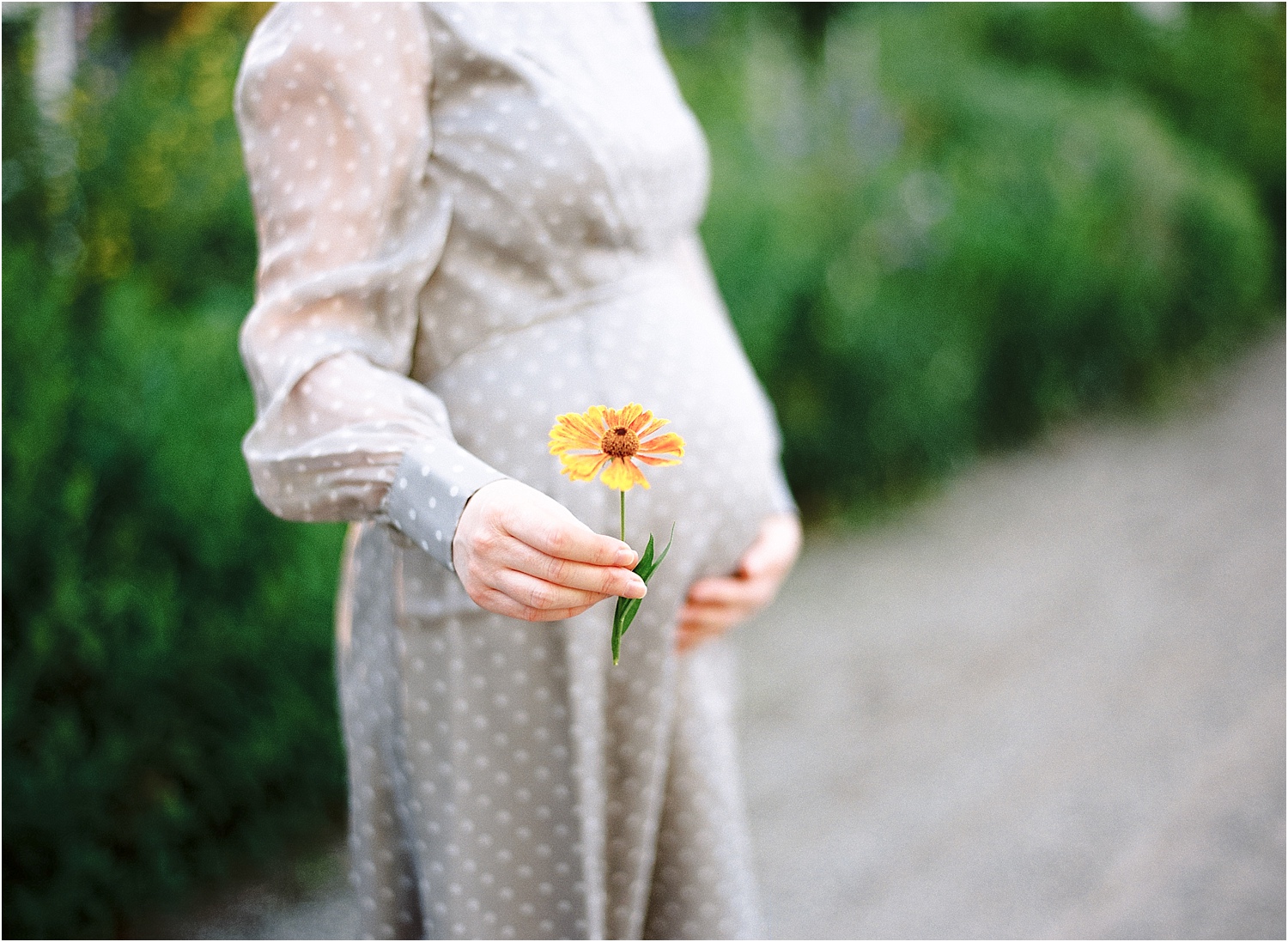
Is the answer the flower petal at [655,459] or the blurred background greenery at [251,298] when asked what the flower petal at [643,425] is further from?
the blurred background greenery at [251,298]

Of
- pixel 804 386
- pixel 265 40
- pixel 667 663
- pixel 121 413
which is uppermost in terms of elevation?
pixel 265 40

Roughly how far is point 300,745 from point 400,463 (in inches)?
67.0

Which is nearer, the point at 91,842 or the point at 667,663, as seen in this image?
the point at 667,663

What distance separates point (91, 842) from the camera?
2.10m

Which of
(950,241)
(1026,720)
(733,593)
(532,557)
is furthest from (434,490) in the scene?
(950,241)

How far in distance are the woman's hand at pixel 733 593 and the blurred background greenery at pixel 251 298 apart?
1292 millimetres

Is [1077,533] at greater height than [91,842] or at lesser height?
lesser

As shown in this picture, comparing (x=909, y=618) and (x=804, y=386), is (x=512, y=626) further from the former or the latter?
(x=804, y=386)

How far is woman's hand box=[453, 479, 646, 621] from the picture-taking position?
0.78m

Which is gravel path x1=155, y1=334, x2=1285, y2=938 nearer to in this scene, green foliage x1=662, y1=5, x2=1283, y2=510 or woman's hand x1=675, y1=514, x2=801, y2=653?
green foliage x1=662, y1=5, x2=1283, y2=510

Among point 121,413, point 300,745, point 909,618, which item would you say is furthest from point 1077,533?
point 121,413

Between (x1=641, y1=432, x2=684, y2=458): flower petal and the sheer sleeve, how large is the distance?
0.25 m

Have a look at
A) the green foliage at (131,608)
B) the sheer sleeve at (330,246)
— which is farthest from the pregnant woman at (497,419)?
the green foliage at (131,608)

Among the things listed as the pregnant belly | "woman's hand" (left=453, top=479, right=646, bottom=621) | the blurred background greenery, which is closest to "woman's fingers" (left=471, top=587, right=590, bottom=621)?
"woman's hand" (left=453, top=479, right=646, bottom=621)
